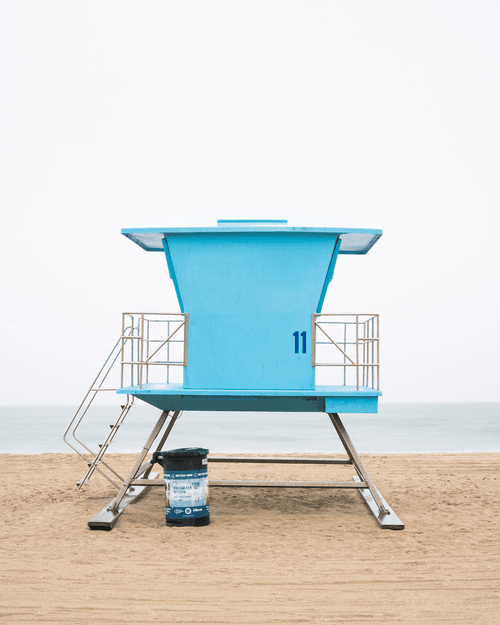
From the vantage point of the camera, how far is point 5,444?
2430cm

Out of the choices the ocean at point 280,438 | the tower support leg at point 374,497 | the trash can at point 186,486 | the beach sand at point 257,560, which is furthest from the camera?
the ocean at point 280,438

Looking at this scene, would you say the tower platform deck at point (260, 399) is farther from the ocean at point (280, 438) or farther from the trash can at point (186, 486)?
the ocean at point (280, 438)

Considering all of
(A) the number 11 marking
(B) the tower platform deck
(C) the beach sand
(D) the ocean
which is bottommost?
(D) the ocean

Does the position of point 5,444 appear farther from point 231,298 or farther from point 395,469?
point 231,298

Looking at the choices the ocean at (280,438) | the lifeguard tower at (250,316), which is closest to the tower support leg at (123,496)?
the lifeguard tower at (250,316)

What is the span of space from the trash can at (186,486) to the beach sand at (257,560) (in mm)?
192

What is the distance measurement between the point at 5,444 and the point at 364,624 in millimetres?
21949

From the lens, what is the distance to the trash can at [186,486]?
26.1 feet

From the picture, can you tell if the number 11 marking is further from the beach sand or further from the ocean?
the ocean

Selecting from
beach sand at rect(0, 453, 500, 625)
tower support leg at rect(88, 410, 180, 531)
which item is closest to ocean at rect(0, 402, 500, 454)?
beach sand at rect(0, 453, 500, 625)

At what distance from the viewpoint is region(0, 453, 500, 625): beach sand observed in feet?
17.1

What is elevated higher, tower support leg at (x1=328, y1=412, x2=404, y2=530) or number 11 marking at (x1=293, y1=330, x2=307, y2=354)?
number 11 marking at (x1=293, y1=330, x2=307, y2=354)

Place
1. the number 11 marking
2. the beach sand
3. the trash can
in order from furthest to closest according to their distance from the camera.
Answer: the number 11 marking
the trash can
the beach sand

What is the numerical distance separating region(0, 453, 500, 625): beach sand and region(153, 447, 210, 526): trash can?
0.19 m
